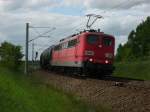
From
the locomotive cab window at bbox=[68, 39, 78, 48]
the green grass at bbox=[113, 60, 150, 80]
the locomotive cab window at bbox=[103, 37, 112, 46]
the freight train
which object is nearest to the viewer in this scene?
the freight train

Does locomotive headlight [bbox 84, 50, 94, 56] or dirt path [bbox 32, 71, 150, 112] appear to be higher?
locomotive headlight [bbox 84, 50, 94, 56]

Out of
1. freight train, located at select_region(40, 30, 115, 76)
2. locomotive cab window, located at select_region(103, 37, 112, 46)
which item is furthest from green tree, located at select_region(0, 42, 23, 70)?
locomotive cab window, located at select_region(103, 37, 112, 46)

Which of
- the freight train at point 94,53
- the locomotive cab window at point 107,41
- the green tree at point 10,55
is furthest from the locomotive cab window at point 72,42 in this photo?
the green tree at point 10,55

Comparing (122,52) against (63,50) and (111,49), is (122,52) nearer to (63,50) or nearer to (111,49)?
(63,50)

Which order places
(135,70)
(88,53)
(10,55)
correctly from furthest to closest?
(10,55) < (135,70) < (88,53)

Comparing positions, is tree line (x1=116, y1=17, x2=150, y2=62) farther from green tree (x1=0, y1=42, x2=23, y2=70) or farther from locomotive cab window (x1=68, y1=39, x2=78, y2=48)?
locomotive cab window (x1=68, y1=39, x2=78, y2=48)

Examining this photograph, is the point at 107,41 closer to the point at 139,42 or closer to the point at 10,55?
the point at 10,55

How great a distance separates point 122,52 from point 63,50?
84.0m

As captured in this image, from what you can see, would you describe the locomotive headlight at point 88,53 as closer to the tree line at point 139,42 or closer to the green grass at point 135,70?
the green grass at point 135,70

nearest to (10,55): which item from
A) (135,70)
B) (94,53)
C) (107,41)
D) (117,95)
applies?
(135,70)

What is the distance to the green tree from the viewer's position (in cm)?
7000

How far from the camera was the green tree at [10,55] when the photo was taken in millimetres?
70000

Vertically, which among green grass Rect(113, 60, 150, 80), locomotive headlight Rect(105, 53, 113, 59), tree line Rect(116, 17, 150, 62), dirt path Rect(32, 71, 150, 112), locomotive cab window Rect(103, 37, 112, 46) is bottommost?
dirt path Rect(32, 71, 150, 112)

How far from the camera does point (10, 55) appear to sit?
245ft
